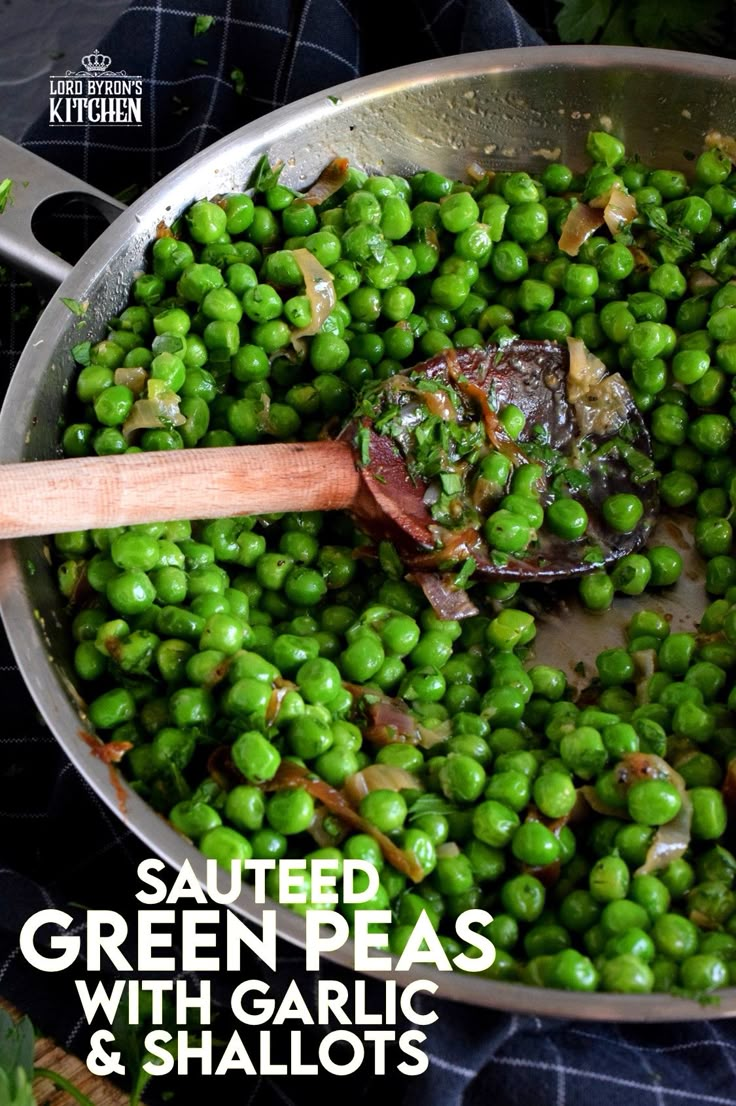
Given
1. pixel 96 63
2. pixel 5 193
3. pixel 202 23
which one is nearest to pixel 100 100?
pixel 96 63

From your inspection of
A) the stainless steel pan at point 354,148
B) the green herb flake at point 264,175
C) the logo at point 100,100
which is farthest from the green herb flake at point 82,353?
the logo at point 100,100

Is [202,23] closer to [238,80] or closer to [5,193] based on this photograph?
[238,80]

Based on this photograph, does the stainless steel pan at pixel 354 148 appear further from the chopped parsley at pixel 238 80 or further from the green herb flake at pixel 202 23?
the green herb flake at pixel 202 23

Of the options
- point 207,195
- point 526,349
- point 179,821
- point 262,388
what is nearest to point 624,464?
point 526,349

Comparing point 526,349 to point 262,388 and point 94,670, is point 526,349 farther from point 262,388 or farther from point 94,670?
point 94,670

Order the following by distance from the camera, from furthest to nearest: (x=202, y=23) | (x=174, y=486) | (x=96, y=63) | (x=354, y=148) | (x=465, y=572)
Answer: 1. (x=96, y=63)
2. (x=202, y=23)
3. (x=354, y=148)
4. (x=465, y=572)
5. (x=174, y=486)
